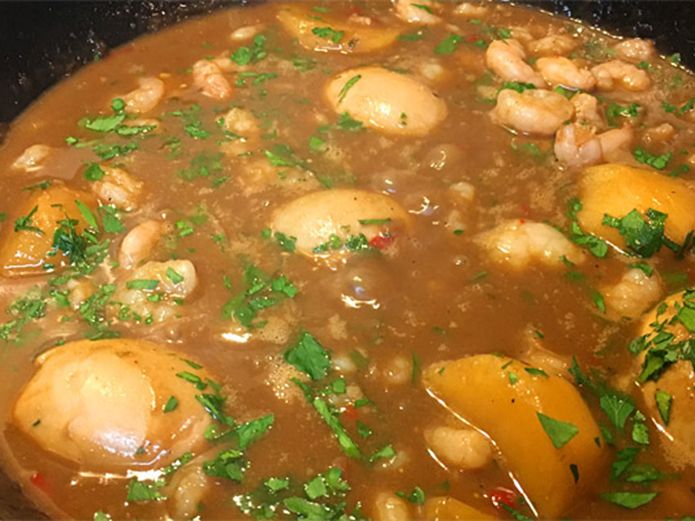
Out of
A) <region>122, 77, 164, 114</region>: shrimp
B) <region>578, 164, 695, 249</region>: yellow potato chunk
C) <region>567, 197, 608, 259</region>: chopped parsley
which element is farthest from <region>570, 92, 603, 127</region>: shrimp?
<region>122, 77, 164, 114</region>: shrimp

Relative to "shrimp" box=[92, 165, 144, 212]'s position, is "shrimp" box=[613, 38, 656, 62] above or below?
above

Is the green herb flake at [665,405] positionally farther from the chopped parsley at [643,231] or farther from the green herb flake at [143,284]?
the green herb flake at [143,284]

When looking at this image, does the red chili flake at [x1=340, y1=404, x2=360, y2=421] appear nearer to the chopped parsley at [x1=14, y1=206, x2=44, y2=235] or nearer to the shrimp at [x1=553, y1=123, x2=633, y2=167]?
the chopped parsley at [x1=14, y1=206, x2=44, y2=235]

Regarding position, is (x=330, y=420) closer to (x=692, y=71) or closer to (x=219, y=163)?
(x=219, y=163)

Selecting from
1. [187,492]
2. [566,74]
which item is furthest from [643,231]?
[187,492]

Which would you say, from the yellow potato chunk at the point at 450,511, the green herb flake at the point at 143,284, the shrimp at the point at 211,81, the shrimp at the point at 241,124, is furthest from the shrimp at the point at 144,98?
the yellow potato chunk at the point at 450,511

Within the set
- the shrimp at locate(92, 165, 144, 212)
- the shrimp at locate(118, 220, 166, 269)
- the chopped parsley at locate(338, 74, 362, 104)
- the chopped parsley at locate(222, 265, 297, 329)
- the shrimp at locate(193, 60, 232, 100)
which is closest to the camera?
the chopped parsley at locate(222, 265, 297, 329)

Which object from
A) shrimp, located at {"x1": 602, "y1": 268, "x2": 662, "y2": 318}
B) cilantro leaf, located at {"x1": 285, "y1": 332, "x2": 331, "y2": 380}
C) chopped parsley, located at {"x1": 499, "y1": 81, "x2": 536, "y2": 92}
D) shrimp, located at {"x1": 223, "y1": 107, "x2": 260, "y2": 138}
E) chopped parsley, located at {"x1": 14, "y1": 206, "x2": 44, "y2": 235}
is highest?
chopped parsley, located at {"x1": 499, "y1": 81, "x2": 536, "y2": 92}
